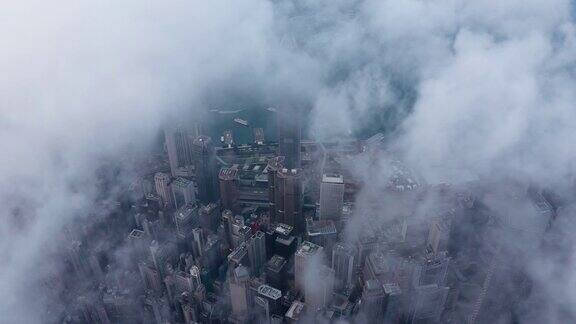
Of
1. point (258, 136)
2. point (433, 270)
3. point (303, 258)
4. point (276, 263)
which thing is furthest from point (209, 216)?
point (433, 270)

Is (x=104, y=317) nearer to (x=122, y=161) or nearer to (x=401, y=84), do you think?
(x=122, y=161)

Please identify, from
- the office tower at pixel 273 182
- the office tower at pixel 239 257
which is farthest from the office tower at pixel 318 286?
the office tower at pixel 273 182

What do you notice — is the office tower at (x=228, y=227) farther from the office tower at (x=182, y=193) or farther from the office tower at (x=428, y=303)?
the office tower at (x=428, y=303)

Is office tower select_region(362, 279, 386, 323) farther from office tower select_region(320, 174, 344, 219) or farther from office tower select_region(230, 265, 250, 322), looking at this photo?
office tower select_region(230, 265, 250, 322)

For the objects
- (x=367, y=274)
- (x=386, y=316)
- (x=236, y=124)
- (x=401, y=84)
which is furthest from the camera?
(x=236, y=124)

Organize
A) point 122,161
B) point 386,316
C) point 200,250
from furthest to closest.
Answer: point 122,161, point 200,250, point 386,316

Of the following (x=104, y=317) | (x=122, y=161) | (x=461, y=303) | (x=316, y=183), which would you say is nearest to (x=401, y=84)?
(x=316, y=183)
